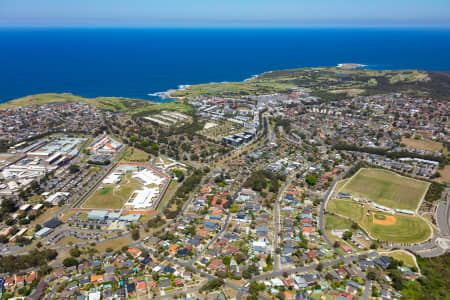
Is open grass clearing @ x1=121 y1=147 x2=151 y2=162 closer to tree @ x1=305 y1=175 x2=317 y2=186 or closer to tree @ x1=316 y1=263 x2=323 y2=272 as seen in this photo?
tree @ x1=305 y1=175 x2=317 y2=186

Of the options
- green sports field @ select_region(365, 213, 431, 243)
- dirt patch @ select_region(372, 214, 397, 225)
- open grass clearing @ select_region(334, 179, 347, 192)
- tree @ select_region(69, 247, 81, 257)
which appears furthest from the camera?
open grass clearing @ select_region(334, 179, 347, 192)

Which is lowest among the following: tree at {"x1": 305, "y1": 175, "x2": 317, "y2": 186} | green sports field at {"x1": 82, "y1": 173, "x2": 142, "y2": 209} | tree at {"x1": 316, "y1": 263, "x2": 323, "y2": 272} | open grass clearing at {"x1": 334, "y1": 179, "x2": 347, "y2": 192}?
green sports field at {"x1": 82, "y1": 173, "x2": 142, "y2": 209}

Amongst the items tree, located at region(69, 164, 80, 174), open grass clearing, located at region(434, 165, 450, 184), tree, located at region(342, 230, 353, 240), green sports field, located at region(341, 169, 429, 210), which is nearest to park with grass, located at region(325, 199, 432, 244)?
tree, located at region(342, 230, 353, 240)

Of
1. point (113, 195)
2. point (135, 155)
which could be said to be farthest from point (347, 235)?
point (135, 155)

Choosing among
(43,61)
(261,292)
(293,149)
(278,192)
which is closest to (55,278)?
(261,292)

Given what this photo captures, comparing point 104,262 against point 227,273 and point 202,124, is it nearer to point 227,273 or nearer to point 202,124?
point 227,273

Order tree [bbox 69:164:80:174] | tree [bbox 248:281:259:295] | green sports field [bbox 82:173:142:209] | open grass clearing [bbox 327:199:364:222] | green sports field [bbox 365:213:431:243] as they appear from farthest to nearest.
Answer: tree [bbox 69:164:80:174] → green sports field [bbox 82:173:142:209] → open grass clearing [bbox 327:199:364:222] → green sports field [bbox 365:213:431:243] → tree [bbox 248:281:259:295]

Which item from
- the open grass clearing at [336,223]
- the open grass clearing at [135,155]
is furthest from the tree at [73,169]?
the open grass clearing at [336,223]
